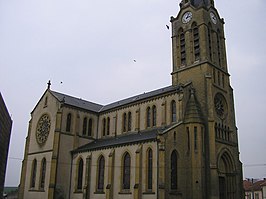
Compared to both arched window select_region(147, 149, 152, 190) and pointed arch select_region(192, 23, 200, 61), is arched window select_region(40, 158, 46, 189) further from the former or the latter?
pointed arch select_region(192, 23, 200, 61)

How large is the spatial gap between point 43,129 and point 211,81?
28.5 meters

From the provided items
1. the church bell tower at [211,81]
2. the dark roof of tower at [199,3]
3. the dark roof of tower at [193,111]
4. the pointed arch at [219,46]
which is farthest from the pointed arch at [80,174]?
the dark roof of tower at [199,3]

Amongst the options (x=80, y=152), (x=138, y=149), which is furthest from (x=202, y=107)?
(x=80, y=152)

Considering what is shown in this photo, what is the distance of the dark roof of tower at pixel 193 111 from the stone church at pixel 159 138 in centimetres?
5

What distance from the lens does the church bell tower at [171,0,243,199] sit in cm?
3800

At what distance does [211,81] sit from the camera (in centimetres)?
4112

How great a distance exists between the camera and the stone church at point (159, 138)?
35.7m

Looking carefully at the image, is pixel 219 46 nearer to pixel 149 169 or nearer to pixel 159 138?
pixel 159 138

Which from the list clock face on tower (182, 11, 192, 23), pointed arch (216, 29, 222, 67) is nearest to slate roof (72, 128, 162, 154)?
pointed arch (216, 29, 222, 67)

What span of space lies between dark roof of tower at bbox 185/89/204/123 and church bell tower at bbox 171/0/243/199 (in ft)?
2.47

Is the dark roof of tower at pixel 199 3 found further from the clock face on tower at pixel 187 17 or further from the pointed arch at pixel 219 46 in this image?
the pointed arch at pixel 219 46

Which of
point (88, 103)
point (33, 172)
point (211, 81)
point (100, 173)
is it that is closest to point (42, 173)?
point (33, 172)

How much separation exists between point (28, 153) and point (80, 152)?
11571 mm

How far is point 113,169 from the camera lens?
131 ft
